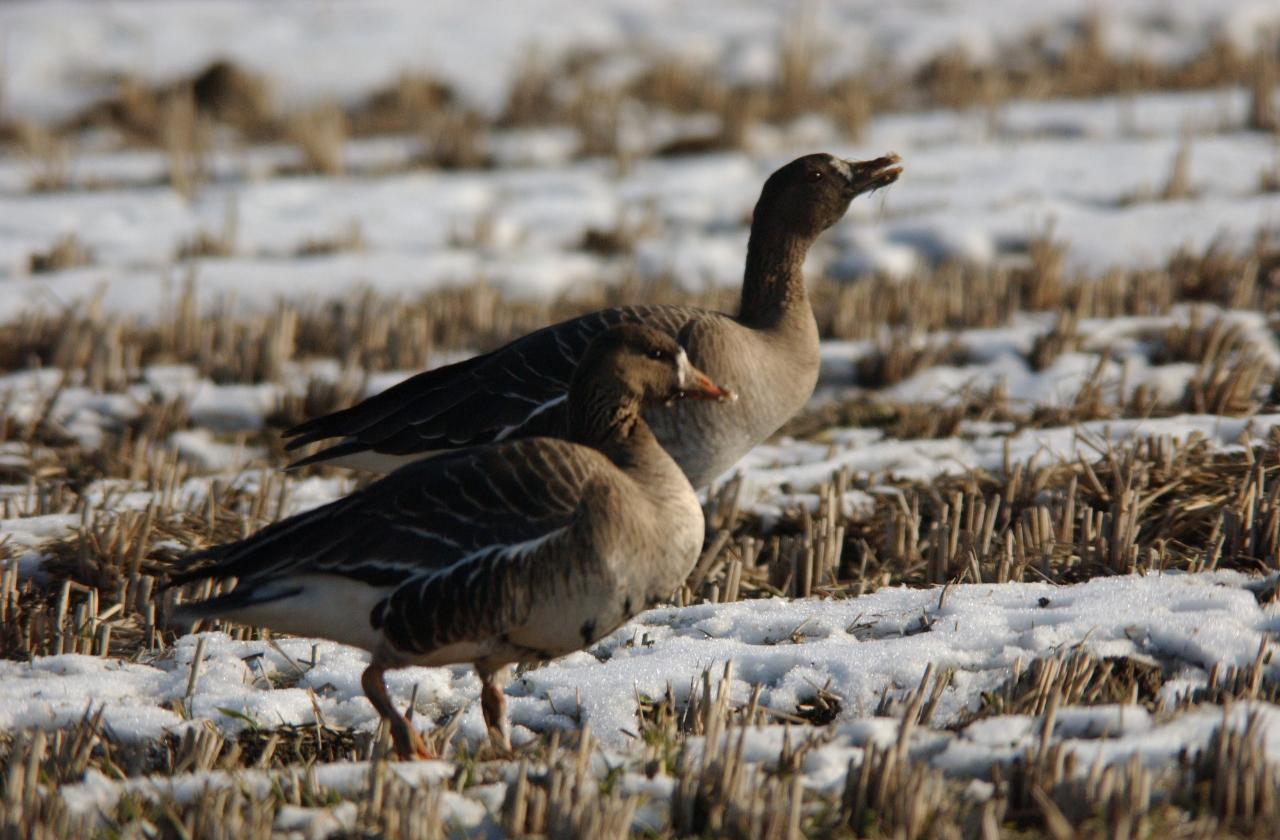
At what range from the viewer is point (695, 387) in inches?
181

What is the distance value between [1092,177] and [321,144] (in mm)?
6903

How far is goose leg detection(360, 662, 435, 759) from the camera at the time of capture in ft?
13.2

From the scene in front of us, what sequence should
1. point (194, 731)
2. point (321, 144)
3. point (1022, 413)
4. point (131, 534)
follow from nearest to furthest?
point (194, 731), point (131, 534), point (1022, 413), point (321, 144)

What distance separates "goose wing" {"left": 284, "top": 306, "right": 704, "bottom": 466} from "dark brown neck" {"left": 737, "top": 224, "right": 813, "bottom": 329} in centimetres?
50

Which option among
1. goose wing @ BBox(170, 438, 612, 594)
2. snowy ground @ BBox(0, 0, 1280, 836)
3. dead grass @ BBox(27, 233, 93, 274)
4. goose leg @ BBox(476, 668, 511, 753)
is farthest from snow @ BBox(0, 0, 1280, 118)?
goose leg @ BBox(476, 668, 511, 753)

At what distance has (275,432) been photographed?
7.66 metres

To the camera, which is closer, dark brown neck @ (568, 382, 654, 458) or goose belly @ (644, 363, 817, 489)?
dark brown neck @ (568, 382, 654, 458)

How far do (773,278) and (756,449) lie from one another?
1.45 m

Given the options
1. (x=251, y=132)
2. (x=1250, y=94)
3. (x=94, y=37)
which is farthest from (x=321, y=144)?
(x=1250, y=94)

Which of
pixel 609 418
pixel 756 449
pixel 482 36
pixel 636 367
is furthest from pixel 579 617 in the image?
pixel 482 36

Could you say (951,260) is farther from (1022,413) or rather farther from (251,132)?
(251,132)

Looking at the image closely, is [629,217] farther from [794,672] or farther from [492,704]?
[492,704]

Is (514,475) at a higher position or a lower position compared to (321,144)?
lower

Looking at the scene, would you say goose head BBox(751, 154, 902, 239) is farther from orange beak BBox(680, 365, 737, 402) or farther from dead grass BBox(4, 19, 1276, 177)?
dead grass BBox(4, 19, 1276, 177)
